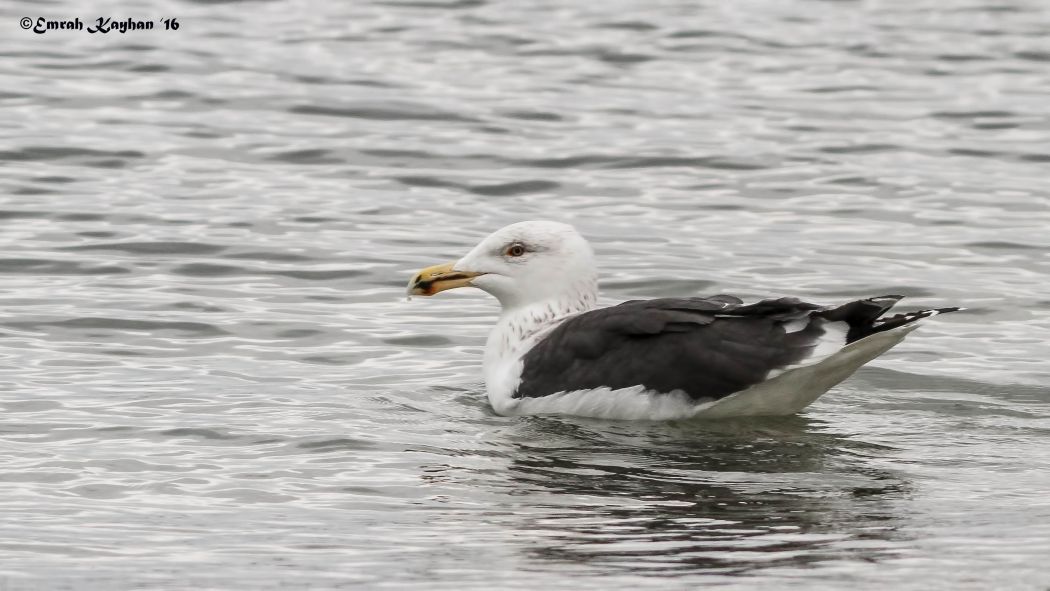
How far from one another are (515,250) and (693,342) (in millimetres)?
1566

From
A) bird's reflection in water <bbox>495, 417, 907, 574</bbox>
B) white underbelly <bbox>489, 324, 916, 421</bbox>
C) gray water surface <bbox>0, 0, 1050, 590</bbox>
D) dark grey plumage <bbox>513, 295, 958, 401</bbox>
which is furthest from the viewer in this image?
white underbelly <bbox>489, 324, 916, 421</bbox>

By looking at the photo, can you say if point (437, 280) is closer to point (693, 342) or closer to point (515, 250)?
point (515, 250)

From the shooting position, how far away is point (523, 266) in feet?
35.9

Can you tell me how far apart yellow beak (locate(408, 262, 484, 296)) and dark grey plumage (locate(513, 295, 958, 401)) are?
93 centimetres

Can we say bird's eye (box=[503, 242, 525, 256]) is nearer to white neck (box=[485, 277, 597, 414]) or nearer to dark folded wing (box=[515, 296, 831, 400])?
white neck (box=[485, 277, 597, 414])

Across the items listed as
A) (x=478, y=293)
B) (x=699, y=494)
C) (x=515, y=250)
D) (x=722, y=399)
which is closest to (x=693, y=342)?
(x=722, y=399)

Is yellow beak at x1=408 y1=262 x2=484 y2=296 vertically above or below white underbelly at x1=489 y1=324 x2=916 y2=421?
above

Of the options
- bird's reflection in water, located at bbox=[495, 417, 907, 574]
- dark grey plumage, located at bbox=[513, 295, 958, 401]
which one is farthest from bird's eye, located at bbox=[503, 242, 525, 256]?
bird's reflection in water, located at bbox=[495, 417, 907, 574]

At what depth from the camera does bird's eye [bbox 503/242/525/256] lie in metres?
11.0

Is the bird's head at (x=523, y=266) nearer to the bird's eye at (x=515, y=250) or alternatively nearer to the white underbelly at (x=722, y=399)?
the bird's eye at (x=515, y=250)

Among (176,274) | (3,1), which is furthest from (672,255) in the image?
(3,1)

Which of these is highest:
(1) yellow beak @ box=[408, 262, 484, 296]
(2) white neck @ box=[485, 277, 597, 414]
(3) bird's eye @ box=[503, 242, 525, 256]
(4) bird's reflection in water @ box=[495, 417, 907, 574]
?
(3) bird's eye @ box=[503, 242, 525, 256]

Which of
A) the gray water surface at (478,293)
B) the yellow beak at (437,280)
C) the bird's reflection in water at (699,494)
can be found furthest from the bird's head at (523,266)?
the bird's reflection in water at (699,494)

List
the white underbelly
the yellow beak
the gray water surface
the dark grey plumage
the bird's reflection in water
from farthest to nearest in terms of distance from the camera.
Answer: the yellow beak → the white underbelly → the dark grey plumage → the gray water surface → the bird's reflection in water
